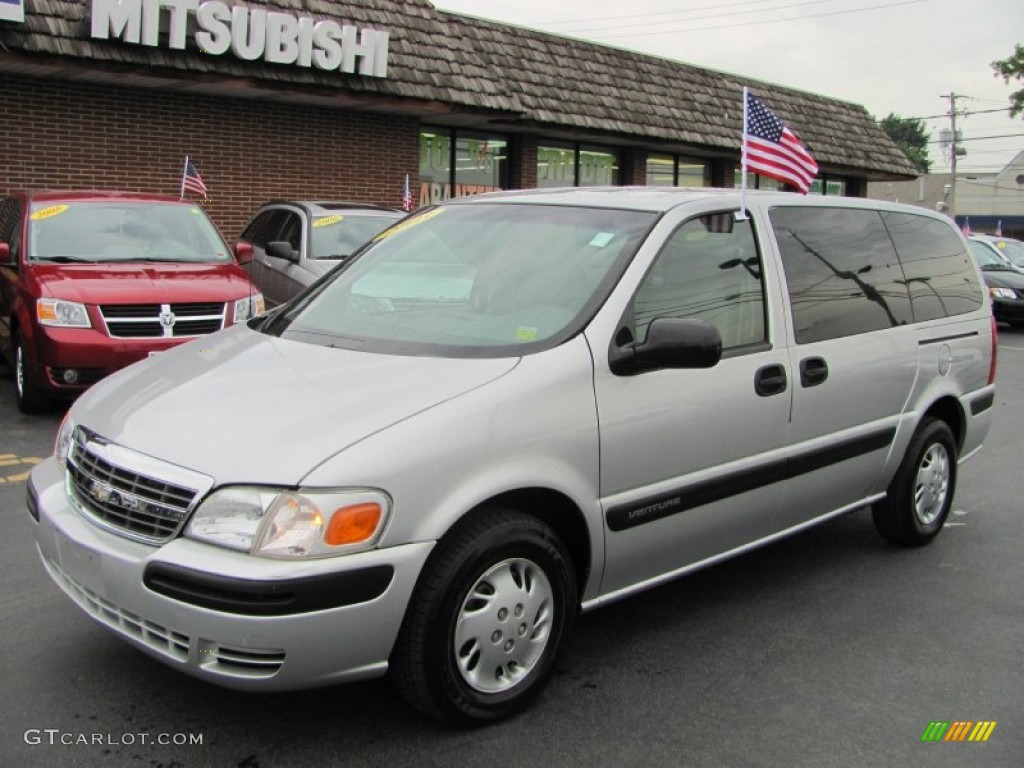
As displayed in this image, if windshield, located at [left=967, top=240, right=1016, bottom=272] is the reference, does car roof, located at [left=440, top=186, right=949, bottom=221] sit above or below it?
below

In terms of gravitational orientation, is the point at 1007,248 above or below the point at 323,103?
below

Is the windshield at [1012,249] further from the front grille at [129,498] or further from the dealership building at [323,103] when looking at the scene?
the front grille at [129,498]

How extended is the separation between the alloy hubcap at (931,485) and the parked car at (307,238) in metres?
5.88

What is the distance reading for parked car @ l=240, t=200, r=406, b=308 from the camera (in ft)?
32.2

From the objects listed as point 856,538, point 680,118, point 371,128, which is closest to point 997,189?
point 680,118

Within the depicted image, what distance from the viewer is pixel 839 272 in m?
4.54

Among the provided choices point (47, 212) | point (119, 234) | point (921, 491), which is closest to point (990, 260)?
point (921, 491)

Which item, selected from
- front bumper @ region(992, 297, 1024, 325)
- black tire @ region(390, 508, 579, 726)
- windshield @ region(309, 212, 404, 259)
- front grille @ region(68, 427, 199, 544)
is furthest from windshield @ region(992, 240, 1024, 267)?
front grille @ region(68, 427, 199, 544)

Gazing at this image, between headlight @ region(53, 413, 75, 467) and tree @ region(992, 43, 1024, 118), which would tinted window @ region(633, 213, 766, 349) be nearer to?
headlight @ region(53, 413, 75, 467)

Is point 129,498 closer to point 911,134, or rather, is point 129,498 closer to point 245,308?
point 245,308

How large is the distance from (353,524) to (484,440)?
1.60 ft

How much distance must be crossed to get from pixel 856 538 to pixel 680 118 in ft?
45.1

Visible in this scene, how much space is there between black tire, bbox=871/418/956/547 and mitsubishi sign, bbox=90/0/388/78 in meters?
9.41

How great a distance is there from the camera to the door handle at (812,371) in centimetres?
415
